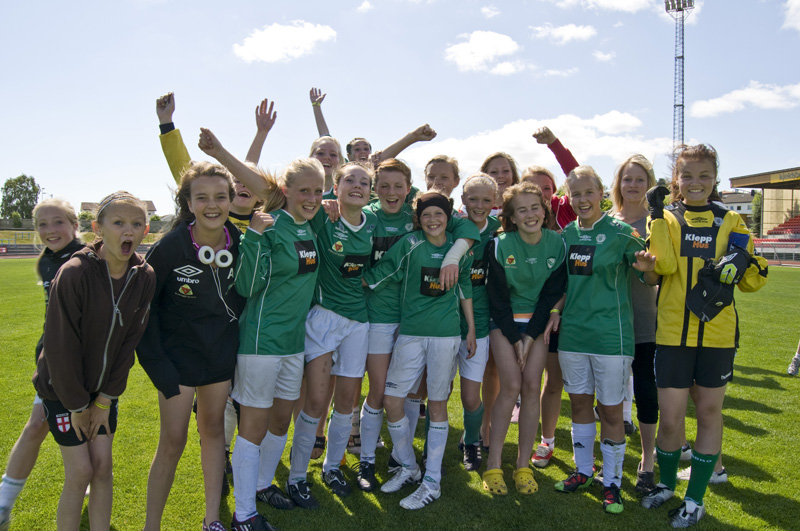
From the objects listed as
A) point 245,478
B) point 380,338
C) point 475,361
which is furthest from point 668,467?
point 245,478

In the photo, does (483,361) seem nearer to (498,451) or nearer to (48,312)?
(498,451)

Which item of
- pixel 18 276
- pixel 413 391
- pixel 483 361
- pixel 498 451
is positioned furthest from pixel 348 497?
pixel 18 276

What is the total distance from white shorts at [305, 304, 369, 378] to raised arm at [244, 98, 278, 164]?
1542 millimetres

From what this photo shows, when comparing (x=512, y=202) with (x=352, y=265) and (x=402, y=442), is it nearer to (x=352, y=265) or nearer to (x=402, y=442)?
(x=352, y=265)

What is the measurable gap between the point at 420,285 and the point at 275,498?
70.7 inches

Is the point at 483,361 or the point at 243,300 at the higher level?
the point at 243,300

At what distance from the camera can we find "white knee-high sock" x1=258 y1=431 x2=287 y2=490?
11.3 feet

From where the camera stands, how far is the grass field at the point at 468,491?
3.30 m

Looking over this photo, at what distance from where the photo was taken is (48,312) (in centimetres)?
247

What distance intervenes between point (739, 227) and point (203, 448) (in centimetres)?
382

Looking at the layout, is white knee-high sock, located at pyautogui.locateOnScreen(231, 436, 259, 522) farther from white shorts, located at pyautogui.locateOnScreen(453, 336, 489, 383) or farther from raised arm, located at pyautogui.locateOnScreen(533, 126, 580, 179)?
raised arm, located at pyautogui.locateOnScreen(533, 126, 580, 179)

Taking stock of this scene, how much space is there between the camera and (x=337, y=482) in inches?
144

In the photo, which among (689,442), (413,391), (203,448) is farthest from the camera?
(689,442)

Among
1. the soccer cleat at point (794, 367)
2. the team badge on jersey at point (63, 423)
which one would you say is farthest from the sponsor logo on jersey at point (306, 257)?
the soccer cleat at point (794, 367)
